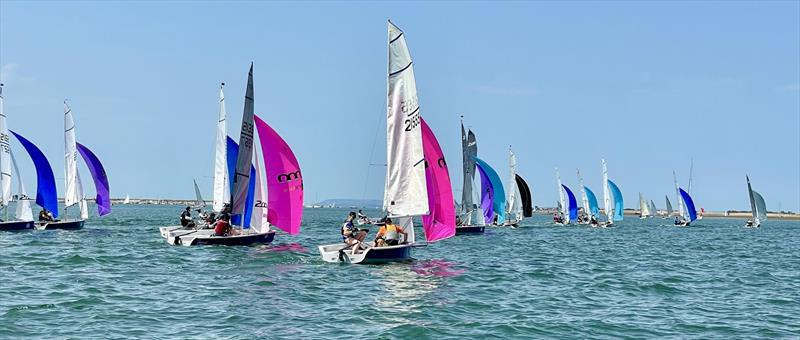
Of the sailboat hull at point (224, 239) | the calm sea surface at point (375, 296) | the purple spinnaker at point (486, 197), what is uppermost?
the purple spinnaker at point (486, 197)

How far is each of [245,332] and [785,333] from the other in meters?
11.6

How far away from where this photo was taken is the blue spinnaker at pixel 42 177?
1976 inches

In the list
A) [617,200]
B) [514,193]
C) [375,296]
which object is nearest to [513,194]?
[514,193]

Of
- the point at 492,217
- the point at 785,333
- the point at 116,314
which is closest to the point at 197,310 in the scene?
the point at 116,314

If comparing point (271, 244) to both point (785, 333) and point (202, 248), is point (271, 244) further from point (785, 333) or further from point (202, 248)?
point (785, 333)

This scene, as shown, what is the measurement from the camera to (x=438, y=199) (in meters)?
33.9

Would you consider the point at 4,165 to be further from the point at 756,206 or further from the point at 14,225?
the point at 756,206

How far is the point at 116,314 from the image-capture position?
62.7 feet

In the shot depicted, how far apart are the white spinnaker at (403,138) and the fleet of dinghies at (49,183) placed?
2558 centimetres

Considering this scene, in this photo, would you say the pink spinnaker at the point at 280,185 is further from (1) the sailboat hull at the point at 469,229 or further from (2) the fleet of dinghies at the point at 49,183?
(1) the sailboat hull at the point at 469,229

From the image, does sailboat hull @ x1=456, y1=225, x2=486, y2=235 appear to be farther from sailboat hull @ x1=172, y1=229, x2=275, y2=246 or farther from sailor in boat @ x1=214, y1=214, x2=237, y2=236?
sailor in boat @ x1=214, y1=214, x2=237, y2=236

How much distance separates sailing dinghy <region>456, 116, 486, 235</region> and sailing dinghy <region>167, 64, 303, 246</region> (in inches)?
849

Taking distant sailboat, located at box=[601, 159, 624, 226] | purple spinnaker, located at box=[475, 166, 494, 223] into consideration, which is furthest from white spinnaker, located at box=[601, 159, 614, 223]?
purple spinnaker, located at box=[475, 166, 494, 223]

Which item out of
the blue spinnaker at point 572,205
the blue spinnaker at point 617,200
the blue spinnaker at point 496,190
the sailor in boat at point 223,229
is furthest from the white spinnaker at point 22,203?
the blue spinnaker at point 617,200
